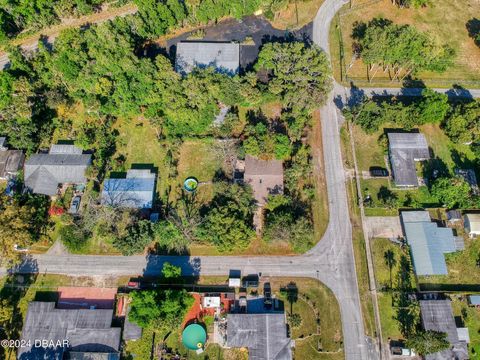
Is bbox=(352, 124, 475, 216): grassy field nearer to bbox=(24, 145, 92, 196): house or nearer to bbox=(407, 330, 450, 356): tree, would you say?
bbox=(407, 330, 450, 356): tree

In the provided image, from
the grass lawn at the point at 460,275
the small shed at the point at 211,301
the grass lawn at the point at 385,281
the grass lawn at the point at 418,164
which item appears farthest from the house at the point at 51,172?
the grass lawn at the point at 460,275

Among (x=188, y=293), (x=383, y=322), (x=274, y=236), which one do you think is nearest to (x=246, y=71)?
(x=274, y=236)

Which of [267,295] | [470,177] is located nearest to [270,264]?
[267,295]

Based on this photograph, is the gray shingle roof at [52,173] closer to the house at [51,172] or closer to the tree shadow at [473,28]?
the house at [51,172]

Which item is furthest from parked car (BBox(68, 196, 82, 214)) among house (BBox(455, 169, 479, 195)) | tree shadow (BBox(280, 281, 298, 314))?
house (BBox(455, 169, 479, 195))

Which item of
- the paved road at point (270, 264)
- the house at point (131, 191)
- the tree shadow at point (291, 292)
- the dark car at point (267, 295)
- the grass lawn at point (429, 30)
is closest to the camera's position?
the dark car at point (267, 295)

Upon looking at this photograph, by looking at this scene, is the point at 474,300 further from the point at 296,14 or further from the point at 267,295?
the point at 296,14
